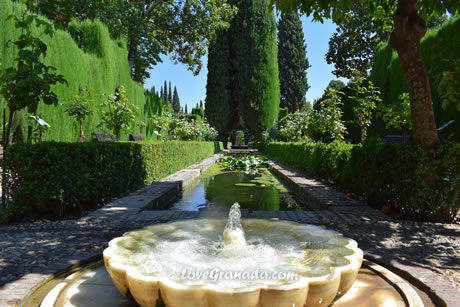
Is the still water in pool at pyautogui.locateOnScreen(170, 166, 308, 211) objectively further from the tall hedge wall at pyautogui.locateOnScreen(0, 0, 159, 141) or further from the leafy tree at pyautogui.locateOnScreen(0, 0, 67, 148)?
the tall hedge wall at pyautogui.locateOnScreen(0, 0, 159, 141)

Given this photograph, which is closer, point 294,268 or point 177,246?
point 294,268

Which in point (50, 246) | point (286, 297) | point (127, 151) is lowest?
point (50, 246)

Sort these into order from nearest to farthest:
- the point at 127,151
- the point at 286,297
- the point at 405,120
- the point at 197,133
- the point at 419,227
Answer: the point at 286,297
the point at 419,227
the point at 127,151
the point at 405,120
the point at 197,133

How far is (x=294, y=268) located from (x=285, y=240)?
1.52 ft

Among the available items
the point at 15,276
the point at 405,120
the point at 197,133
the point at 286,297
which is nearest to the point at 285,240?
the point at 286,297

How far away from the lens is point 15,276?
1981mm

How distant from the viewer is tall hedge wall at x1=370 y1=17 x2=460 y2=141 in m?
7.13

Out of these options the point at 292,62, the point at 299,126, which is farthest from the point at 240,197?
the point at 292,62

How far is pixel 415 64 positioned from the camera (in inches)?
153

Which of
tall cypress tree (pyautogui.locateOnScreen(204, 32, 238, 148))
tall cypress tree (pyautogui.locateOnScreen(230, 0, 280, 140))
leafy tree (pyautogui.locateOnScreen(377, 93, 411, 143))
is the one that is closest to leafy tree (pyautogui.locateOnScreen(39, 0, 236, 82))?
tall cypress tree (pyautogui.locateOnScreen(204, 32, 238, 148))

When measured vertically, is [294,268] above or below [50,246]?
above

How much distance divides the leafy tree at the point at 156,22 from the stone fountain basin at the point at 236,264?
1389 cm

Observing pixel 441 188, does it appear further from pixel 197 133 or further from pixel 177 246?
pixel 197 133

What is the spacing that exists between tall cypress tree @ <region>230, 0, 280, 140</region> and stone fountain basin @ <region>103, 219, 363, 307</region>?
25738mm
